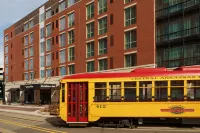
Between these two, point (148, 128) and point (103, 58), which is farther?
point (103, 58)

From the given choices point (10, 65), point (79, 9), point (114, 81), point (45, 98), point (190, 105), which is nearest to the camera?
point (190, 105)

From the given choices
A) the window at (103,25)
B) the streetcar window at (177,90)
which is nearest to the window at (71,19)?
the window at (103,25)

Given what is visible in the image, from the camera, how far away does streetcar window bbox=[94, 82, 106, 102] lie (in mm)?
22328

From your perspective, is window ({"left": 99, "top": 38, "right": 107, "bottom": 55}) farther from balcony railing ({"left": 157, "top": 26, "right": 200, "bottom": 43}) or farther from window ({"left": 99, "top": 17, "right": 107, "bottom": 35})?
balcony railing ({"left": 157, "top": 26, "right": 200, "bottom": 43})

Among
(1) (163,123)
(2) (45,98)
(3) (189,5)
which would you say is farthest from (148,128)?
(2) (45,98)

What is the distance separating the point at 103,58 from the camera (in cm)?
5403

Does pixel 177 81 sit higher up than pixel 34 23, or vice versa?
pixel 34 23

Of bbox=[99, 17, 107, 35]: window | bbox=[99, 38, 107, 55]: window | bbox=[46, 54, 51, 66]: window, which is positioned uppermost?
bbox=[99, 17, 107, 35]: window

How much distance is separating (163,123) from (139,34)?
2534 centimetres

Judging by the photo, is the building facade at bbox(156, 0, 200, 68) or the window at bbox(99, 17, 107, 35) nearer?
the building facade at bbox(156, 0, 200, 68)

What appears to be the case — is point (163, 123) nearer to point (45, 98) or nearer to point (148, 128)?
point (148, 128)

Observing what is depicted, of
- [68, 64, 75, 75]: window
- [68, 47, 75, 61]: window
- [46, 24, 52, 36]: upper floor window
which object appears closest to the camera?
[68, 64, 75, 75]: window

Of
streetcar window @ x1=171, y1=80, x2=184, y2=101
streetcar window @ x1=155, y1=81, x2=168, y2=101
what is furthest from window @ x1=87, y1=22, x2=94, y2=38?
streetcar window @ x1=171, y1=80, x2=184, y2=101

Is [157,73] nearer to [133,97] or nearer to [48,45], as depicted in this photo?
[133,97]
